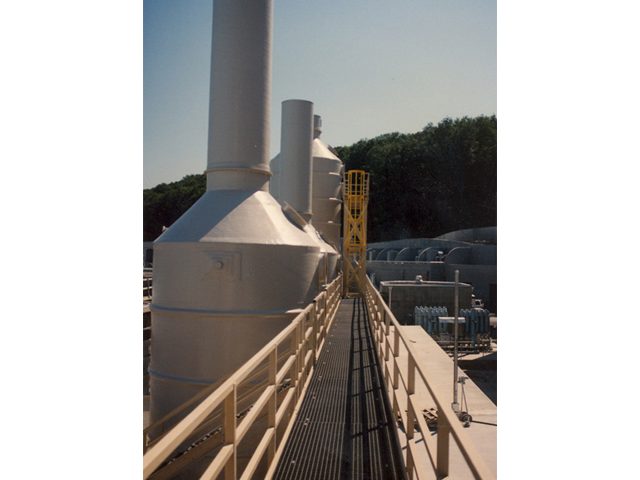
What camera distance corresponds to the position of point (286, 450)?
12.9 ft

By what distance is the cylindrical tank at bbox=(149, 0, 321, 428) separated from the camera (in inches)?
281

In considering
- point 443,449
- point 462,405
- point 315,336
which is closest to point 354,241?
point 462,405

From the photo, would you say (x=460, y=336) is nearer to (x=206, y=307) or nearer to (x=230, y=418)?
(x=206, y=307)

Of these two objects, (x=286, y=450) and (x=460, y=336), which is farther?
(x=460, y=336)

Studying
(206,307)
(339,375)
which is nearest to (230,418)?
(339,375)

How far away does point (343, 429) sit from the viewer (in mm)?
4430

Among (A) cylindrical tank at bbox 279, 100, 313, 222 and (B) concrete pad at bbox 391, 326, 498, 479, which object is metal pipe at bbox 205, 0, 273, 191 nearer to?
(B) concrete pad at bbox 391, 326, 498, 479

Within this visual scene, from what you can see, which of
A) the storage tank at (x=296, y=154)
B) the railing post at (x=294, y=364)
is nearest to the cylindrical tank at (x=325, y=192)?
the storage tank at (x=296, y=154)

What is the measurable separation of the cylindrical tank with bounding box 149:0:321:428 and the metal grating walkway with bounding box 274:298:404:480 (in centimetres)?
152

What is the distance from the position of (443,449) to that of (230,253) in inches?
209

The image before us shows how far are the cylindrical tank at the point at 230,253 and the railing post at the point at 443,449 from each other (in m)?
5.11

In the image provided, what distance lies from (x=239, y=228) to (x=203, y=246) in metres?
0.70

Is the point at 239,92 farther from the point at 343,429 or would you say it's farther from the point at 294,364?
the point at 343,429

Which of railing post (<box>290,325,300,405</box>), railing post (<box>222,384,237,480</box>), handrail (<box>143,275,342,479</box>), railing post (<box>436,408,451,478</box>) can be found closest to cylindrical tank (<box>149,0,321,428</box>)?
handrail (<box>143,275,342,479</box>)
